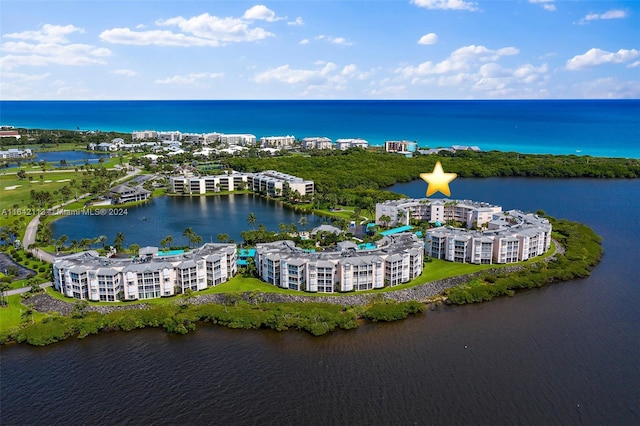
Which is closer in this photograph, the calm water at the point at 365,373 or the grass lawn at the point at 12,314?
the calm water at the point at 365,373

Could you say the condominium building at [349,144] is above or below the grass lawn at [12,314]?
above

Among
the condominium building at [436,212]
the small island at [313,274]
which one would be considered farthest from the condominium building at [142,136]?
the condominium building at [436,212]

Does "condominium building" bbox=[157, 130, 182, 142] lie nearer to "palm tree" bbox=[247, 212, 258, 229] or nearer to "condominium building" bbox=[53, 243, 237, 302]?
"palm tree" bbox=[247, 212, 258, 229]

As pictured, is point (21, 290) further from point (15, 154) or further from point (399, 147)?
point (399, 147)

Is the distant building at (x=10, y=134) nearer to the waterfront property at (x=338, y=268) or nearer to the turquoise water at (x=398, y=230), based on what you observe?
the turquoise water at (x=398, y=230)

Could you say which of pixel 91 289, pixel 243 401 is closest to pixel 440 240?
pixel 243 401

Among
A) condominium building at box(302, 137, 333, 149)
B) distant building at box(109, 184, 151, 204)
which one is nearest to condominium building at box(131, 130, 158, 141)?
condominium building at box(302, 137, 333, 149)
